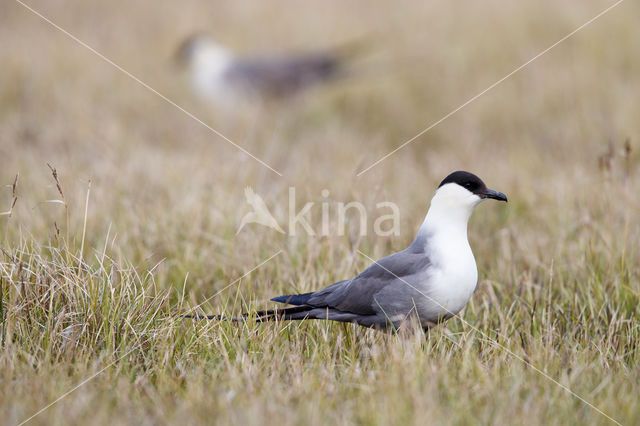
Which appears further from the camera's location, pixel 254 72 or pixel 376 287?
pixel 254 72

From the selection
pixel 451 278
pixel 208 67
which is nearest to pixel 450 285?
pixel 451 278

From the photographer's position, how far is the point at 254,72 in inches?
305

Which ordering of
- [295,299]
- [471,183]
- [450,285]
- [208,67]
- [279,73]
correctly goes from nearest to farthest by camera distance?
[450,285] → [471,183] → [295,299] → [279,73] → [208,67]

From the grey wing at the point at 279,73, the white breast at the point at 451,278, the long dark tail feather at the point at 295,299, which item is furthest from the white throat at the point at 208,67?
the white breast at the point at 451,278

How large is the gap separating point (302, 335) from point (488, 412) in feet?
3.07

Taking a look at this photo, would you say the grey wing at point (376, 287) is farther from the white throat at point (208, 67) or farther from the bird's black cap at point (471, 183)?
the white throat at point (208, 67)

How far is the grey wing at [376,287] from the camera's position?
2688mm

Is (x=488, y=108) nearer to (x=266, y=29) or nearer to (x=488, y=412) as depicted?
(x=266, y=29)

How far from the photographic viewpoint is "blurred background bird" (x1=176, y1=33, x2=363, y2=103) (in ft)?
25.3

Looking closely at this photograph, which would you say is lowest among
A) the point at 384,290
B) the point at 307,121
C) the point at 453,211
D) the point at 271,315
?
the point at 271,315

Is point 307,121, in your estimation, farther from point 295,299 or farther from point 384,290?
point 384,290

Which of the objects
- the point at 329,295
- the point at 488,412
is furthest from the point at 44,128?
the point at 488,412

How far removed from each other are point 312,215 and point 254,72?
13.2 ft

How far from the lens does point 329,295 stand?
2.81 metres
